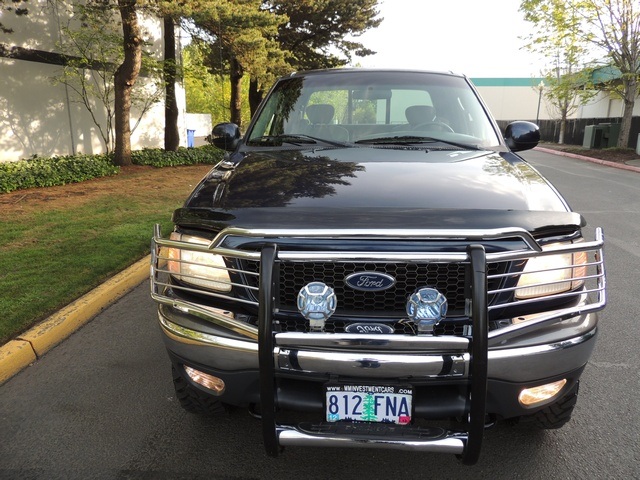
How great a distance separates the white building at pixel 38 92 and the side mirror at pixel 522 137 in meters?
12.8

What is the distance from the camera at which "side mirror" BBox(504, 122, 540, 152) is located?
11.8 ft

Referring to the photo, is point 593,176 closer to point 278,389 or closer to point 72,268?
point 72,268

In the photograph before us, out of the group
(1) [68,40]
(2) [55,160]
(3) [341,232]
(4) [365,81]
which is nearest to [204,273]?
(3) [341,232]

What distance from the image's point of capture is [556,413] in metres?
2.40

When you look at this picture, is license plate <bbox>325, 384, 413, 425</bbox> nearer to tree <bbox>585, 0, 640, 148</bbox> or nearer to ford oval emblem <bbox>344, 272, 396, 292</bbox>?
ford oval emblem <bbox>344, 272, 396, 292</bbox>

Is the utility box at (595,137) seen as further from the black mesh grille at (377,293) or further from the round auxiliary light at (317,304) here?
the round auxiliary light at (317,304)

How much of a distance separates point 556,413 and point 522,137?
6.54ft

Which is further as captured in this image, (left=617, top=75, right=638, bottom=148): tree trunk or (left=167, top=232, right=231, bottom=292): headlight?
(left=617, top=75, right=638, bottom=148): tree trunk

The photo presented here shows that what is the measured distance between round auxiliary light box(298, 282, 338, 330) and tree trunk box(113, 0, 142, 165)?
41.1 feet

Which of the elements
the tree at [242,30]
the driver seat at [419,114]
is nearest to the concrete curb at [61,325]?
the driver seat at [419,114]

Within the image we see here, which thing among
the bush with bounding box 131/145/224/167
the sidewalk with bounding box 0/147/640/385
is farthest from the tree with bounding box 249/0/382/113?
the sidewalk with bounding box 0/147/640/385

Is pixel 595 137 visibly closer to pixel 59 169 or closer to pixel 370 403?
pixel 59 169

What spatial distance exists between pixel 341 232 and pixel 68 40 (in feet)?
49.0

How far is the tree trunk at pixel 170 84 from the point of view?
16.1 meters
